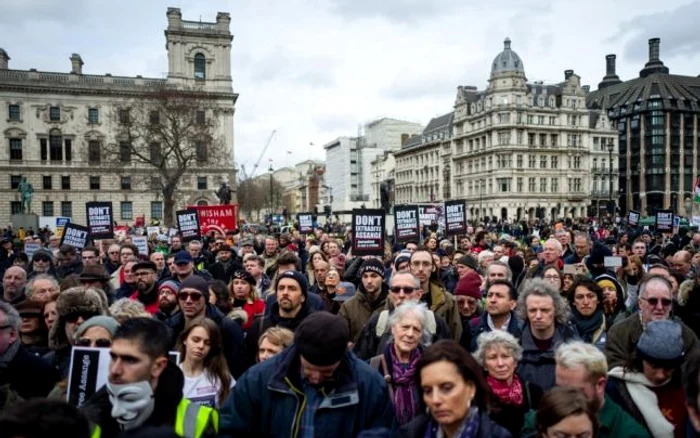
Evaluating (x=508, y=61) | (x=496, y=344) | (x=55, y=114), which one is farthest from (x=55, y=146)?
(x=496, y=344)

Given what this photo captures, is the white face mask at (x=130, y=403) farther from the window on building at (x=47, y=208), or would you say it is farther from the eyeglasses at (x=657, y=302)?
the window on building at (x=47, y=208)

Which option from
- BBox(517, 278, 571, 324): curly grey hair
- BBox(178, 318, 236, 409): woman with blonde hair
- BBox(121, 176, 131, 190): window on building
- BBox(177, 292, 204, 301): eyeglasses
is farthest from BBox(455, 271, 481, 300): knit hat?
BBox(121, 176, 131, 190): window on building

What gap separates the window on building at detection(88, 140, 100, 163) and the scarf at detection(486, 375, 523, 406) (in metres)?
68.4

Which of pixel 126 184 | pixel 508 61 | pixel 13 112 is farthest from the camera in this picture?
pixel 508 61

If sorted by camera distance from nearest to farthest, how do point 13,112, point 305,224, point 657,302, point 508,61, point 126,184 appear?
point 657,302 < point 305,224 < point 13,112 < point 126,184 < point 508,61

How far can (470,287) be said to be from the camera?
6.14 metres

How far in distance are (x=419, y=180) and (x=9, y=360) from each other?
89388 millimetres

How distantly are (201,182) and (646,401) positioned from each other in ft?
210

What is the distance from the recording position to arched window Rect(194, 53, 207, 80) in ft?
214

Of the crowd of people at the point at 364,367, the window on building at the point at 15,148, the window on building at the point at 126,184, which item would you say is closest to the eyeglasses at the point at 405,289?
the crowd of people at the point at 364,367

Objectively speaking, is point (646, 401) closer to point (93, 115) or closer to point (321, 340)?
point (321, 340)

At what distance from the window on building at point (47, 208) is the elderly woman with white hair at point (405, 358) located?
6809cm

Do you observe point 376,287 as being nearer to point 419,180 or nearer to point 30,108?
point 30,108

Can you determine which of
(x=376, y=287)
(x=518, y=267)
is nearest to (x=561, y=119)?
(x=518, y=267)
